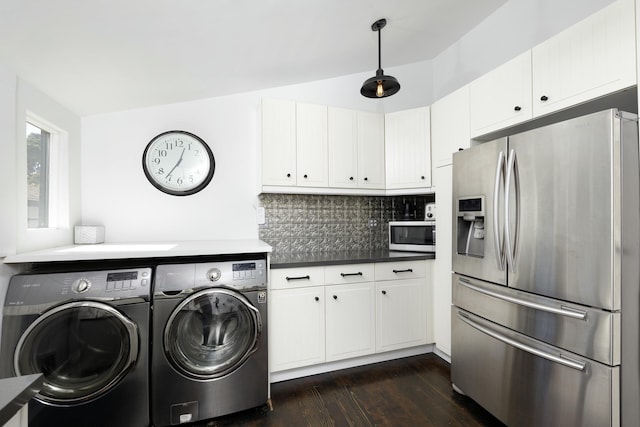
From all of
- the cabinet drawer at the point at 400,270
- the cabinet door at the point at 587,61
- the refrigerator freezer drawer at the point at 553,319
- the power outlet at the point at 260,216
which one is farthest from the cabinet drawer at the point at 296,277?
the cabinet door at the point at 587,61

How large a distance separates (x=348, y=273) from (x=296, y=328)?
1.88 feet

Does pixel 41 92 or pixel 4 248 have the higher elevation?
pixel 41 92

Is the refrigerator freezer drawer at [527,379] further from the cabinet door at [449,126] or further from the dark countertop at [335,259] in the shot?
the cabinet door at [449,126]

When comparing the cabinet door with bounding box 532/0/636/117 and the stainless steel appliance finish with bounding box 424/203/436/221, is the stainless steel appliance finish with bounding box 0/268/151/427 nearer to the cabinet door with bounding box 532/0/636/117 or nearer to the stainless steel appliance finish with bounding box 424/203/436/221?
the stainless steel appliance finish with bounding box 424/203/436/221

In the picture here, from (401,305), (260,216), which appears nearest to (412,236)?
(401,305)

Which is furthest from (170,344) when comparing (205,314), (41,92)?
(41,92)

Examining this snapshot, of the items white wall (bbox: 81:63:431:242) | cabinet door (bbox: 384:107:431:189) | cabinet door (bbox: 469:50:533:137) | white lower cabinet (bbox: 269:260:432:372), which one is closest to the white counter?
white lower cabinet (bbox: 269:260:432:372)

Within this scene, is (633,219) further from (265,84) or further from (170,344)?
(265,84)

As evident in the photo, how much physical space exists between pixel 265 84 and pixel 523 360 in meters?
2.74

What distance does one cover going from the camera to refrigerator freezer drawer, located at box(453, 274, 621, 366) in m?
1.21

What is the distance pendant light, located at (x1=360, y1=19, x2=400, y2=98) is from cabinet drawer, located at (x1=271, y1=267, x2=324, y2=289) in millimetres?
1354

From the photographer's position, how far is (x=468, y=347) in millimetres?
1884

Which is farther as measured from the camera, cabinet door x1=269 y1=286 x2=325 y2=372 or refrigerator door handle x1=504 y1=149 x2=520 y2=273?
cabinet door x1=269 y1=286 x2=325 y2=372

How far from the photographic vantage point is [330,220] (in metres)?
2.91
